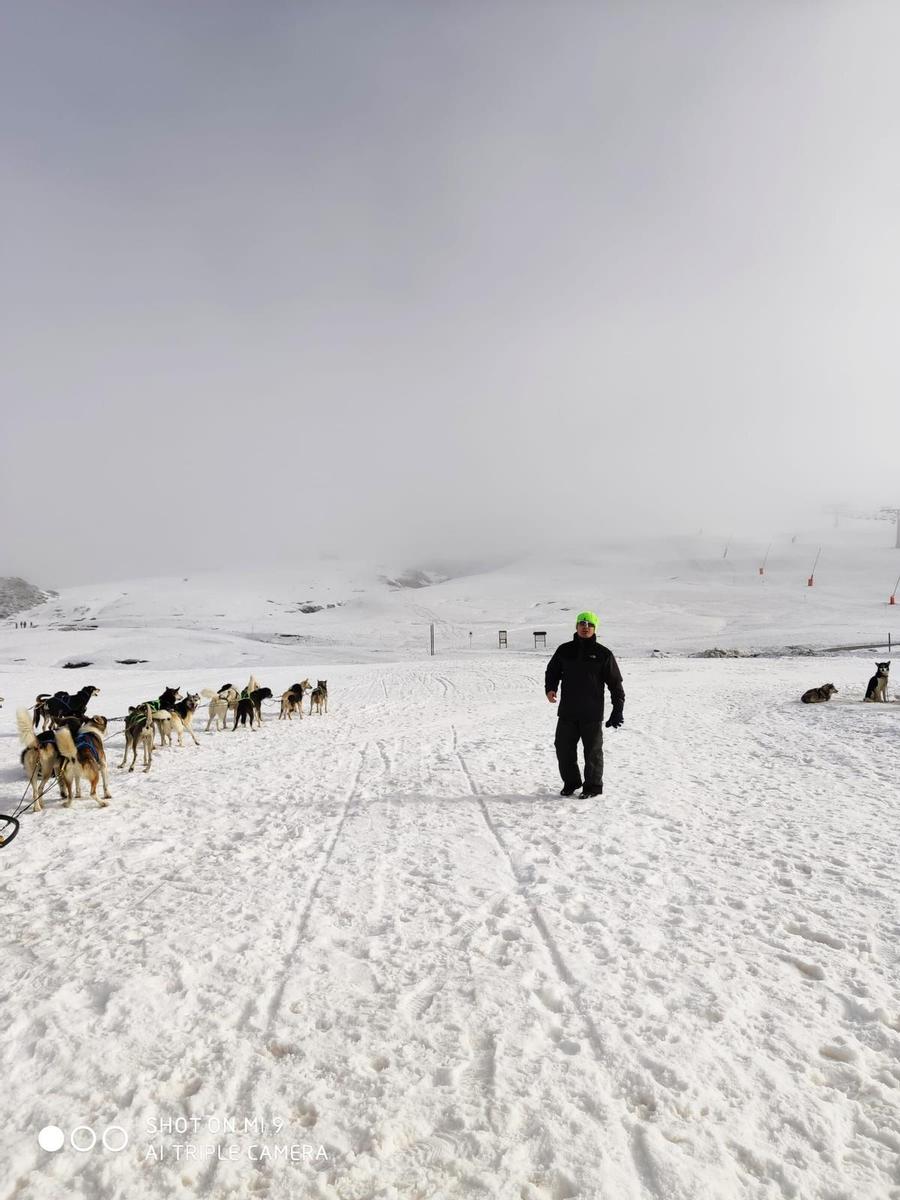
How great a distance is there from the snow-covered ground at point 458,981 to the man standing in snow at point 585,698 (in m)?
0.44

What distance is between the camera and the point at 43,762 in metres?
7.17

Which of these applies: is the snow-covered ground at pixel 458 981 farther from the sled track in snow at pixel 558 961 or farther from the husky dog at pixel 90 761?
the husky dog at pixel 90 761

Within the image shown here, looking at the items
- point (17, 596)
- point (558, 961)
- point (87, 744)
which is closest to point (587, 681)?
point (558, 961)

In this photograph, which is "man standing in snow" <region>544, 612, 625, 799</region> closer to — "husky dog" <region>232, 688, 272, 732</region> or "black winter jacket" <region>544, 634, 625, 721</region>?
"black winter jacket" <region>544, 634, 625, 721</region>

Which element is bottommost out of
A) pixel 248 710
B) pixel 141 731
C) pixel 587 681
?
pixel 248 710

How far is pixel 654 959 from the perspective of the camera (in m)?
3.89

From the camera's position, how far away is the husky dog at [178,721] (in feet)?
36.2

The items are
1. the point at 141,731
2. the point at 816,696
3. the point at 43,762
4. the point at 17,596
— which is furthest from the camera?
the point at 17,596

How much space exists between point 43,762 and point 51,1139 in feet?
18.4

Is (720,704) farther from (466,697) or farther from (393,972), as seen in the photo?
(393,972)

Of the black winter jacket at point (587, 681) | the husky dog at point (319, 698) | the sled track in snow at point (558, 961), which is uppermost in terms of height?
the black winter jacket at point (587, 681)

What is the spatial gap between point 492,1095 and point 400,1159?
0.51m

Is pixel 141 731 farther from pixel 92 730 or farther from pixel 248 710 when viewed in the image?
pixel 248 710

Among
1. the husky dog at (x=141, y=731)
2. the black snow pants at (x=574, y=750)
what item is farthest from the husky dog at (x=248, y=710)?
the black snow pants at (x=574, y=750)
